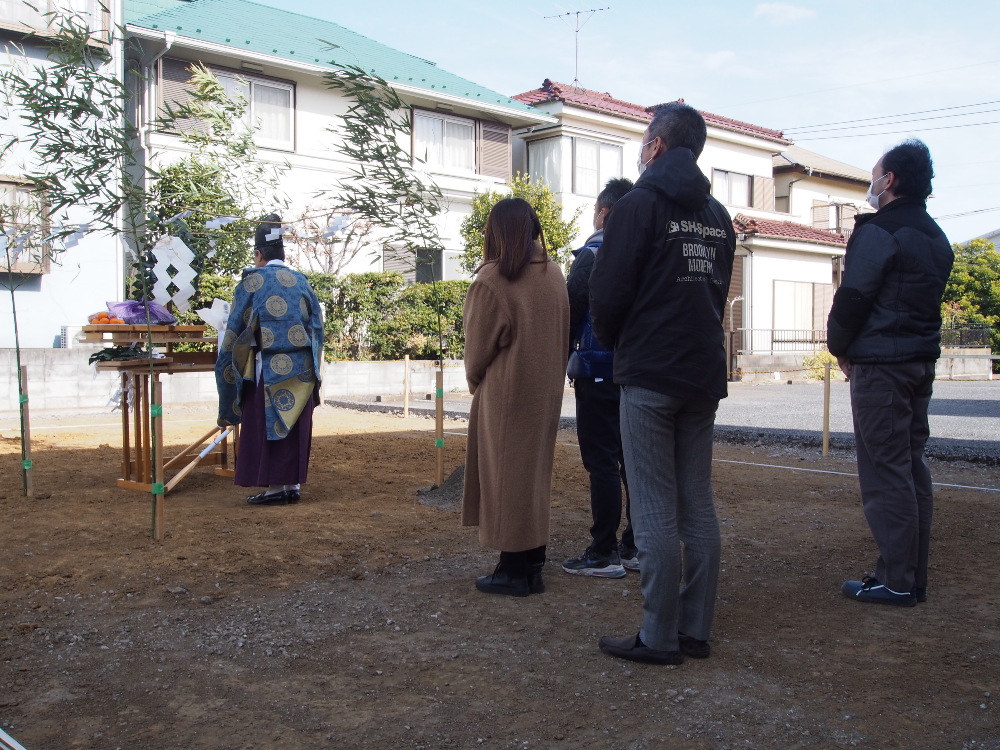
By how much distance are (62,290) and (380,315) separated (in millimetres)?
5374

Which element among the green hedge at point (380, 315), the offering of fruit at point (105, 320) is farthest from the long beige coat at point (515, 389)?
the green hedge at point (380, 315)

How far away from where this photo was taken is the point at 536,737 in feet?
7.95

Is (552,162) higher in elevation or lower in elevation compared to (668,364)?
higher

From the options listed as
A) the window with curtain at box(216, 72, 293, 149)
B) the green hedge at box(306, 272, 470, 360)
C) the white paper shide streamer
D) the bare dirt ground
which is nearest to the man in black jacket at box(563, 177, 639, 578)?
the bare dirt ground

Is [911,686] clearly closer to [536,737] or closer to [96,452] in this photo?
[536,737]

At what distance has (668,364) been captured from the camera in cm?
292

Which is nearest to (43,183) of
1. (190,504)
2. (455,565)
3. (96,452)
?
(190,504)

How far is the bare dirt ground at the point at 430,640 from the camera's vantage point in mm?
2479

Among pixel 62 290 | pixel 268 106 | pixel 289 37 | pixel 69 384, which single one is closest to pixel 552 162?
pixel 289 37

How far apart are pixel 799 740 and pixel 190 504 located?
14.1ft

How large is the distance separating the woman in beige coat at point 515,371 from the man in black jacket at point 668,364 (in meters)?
0.62

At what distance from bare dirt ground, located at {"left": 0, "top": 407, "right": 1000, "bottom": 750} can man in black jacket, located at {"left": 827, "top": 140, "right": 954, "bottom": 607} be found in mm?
273

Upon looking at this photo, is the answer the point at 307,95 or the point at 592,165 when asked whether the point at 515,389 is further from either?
the point at 592,165

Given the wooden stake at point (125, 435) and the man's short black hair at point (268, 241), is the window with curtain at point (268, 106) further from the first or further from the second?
the man's short black hair at point (268, 241)
